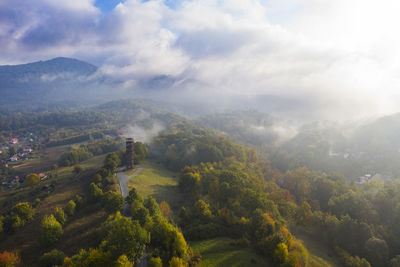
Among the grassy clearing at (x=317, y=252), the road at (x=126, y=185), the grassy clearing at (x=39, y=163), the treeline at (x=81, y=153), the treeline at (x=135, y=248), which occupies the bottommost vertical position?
the grassy clearing at (x=39, y=163)

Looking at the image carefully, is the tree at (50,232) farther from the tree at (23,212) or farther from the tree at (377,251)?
the tree at (377,251)

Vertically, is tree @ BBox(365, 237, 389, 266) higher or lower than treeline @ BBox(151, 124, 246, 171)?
lower

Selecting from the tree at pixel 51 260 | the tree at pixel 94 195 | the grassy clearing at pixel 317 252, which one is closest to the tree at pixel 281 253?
the grassy clearing at pixel 317 252

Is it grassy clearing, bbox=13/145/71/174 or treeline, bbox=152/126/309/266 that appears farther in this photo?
grassy clearing, bbox=13/145/71/174

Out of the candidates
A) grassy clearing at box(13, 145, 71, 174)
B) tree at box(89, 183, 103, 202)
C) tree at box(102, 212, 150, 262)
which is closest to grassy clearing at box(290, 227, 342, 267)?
tree at box(102, 212, 150, 262)

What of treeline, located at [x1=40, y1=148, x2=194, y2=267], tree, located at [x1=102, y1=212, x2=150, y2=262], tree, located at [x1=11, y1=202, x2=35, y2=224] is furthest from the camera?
tree, located at [x1=11, y1=202, x2=35, y2=224]

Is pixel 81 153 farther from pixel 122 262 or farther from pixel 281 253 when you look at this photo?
pixel 281 253

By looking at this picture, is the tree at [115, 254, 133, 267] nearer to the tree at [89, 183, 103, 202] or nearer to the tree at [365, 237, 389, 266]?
the tree at [89, 183, 103, 202]
